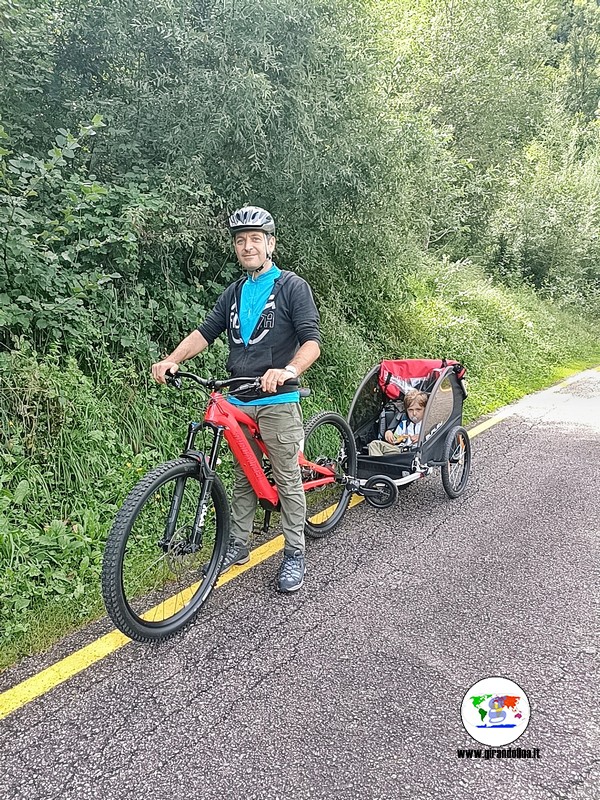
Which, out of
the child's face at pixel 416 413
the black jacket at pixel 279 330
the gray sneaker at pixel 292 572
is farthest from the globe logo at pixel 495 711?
the child's face at pixel 416 413

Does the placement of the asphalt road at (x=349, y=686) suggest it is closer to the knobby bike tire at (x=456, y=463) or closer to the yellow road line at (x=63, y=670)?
the yellow road line at (x=63, y=670)

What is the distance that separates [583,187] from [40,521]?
879 inches

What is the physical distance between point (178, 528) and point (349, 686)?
4.09 feet

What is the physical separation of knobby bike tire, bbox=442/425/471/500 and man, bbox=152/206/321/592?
1.72 metres

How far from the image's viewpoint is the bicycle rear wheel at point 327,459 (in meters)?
4.68

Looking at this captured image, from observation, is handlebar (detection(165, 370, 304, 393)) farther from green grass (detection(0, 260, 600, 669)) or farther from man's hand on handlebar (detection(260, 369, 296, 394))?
green grass (detection(0, 260, 600, 669))

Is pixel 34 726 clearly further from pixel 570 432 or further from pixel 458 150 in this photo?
pixel 458 150

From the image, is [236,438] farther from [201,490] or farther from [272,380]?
[272,380]

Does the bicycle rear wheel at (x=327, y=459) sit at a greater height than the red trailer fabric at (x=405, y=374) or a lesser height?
lesser

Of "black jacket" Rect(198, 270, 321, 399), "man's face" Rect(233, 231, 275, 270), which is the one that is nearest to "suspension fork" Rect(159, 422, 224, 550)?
"black jacket" Rect(198, 270, 321, 399)

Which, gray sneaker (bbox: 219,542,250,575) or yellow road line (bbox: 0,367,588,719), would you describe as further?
gray sneaker (bbox: 219,542,250,575)

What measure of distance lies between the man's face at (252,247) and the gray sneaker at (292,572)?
1776 mm

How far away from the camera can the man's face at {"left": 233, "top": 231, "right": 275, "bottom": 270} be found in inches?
143

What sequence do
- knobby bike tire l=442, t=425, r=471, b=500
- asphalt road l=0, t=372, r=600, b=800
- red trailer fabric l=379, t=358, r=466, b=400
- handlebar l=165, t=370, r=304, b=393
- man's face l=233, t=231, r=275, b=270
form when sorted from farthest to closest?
1. red trailer fabric l=379, t=358, r=466, b=400
2. knobby bike tire l=442, t=425, r=471, b=500
3. man's face l=233, t=231, r=275, b=270
4. handlebar l=165, t=370, r=304, b=393
5. asphalt road l=0, t=372, r=600, b=800
